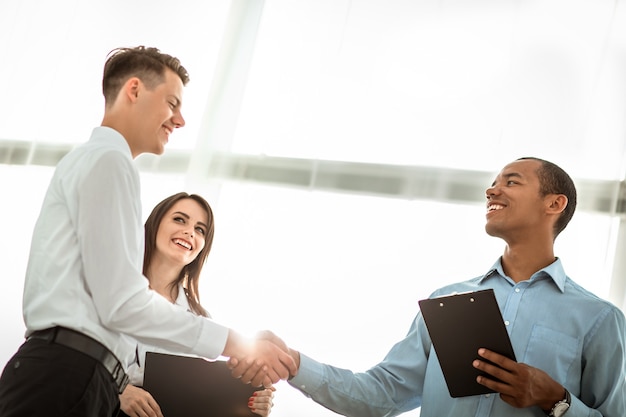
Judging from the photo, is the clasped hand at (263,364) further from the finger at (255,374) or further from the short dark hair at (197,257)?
the short dark hair at (197,257)

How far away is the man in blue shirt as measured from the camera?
2092 millimetres

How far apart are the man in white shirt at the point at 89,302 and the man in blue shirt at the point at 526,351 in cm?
56

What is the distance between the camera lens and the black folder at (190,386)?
234 cm

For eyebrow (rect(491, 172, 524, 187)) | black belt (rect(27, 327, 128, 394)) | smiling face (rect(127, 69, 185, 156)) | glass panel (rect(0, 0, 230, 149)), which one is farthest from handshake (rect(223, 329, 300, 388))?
glass panel (rect(0, 0, 230, 149))

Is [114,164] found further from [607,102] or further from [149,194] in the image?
[607,102]

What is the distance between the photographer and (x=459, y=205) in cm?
311

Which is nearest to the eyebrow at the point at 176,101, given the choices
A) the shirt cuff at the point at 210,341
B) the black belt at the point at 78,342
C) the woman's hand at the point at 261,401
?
the shirt cuff at the point at 210,341

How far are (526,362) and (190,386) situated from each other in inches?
42.5

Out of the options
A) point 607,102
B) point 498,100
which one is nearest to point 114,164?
point 498,100

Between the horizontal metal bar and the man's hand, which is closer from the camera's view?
the man's hand

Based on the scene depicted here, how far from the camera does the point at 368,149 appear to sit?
3.36 metres

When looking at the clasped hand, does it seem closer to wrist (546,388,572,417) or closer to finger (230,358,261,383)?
finger (230,358,261,383)

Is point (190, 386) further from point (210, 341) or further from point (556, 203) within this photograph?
point (556, 203)

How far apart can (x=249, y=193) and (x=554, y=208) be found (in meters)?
1.49
